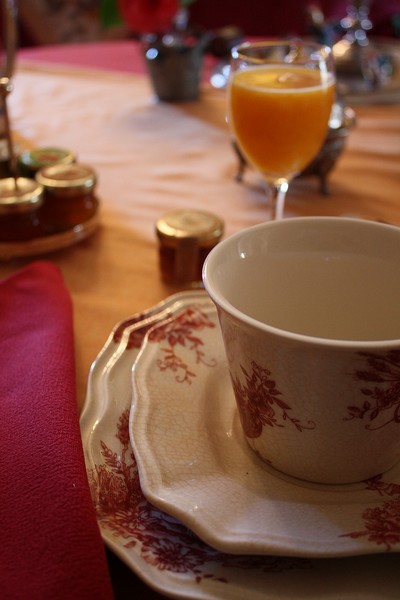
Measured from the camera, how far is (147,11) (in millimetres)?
949

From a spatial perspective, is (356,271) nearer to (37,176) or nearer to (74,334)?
(74,334)

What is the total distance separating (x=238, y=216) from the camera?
0.66 metres

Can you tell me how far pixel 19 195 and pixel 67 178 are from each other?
0.21 feet

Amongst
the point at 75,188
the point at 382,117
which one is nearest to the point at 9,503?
the point at 75,188

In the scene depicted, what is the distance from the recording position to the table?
51 centimetres

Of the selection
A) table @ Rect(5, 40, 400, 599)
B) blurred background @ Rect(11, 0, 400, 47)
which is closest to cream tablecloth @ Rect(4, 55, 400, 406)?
table @ Rect(5, 40, 400, 599)

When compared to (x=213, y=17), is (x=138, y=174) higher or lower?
lower

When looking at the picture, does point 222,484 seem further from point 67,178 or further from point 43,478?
point 67,178

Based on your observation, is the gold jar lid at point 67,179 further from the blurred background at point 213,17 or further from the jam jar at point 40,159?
the blurred background at point 213,17

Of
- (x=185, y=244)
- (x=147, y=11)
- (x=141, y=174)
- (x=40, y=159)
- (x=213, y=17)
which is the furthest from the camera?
(x=213, y=17)

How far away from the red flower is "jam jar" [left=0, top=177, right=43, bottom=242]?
0.52m

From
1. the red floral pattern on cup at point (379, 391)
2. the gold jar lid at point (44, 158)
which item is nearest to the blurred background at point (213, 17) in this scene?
the gold jar lid at point (44, 158)

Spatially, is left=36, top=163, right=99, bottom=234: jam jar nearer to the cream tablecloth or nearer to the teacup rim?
the cream tablecloth

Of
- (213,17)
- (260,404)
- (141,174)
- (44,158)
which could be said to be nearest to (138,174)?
(141,174)
